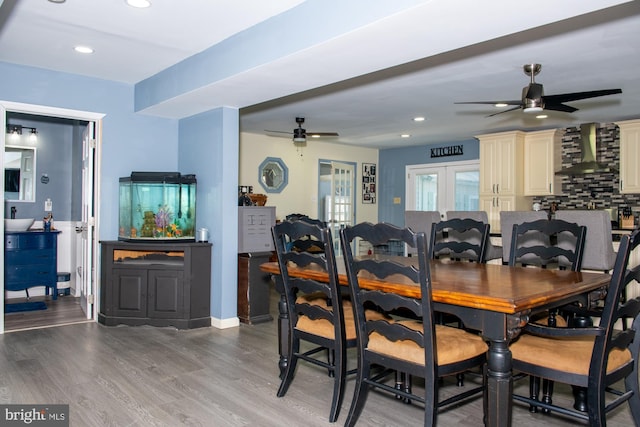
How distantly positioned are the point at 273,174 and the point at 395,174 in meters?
2.63

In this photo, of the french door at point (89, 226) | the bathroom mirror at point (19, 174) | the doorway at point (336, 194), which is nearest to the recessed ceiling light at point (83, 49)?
the french door at point (89, 226)

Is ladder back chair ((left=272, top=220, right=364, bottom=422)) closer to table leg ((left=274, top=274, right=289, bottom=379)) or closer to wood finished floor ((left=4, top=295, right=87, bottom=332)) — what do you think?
table leg ((left=274, top=274, right=289, bottom=379))

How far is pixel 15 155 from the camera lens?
605cm

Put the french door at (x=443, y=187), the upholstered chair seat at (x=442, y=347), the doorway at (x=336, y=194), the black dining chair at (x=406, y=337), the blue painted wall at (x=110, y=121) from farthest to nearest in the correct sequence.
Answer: the doorway at (x=336, y=194), the french door at (x=443, y=187), the blue painted wall at (x=110, y=121), the upholstered chair seat at (x=442, y=347), the black dining chair at (x=406, y=337)

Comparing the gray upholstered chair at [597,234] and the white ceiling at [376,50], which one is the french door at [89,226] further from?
the gray upholstered chair at [597,234]

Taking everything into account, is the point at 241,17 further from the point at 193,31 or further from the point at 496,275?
the point at 496,275

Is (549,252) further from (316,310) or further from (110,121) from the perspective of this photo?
(110,121)

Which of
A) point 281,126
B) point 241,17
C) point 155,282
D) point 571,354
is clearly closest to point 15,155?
point 155,282

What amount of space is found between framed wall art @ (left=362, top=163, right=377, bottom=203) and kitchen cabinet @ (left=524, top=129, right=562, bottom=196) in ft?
9.87

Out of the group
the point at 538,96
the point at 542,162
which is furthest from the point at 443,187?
the point at 538,96

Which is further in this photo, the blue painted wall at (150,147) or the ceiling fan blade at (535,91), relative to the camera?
the blue painted wall at (150,147)

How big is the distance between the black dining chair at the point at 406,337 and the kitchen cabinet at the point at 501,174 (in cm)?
522

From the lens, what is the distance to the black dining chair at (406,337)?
2.07 m

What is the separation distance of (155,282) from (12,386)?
1689 mm
